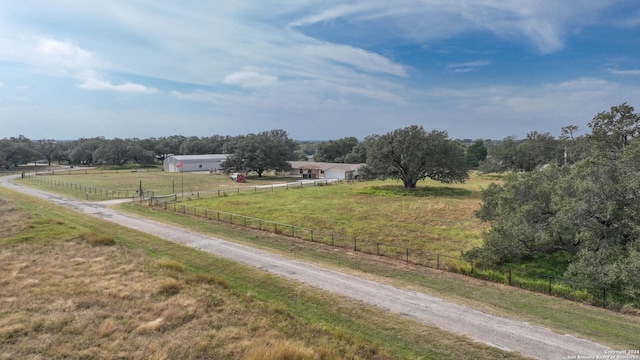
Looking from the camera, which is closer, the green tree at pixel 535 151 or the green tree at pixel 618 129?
the green tree at pixel 618 129

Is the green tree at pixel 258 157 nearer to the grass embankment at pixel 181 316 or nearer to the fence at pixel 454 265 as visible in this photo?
the fence at pixel 454 265

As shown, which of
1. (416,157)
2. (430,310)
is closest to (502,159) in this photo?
(416,157)

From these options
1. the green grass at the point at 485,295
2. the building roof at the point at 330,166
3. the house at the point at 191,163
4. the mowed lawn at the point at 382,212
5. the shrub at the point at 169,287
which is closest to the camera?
the green grass at the point at 485,295

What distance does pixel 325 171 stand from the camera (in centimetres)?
7956

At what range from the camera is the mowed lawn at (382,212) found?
82.6 feet

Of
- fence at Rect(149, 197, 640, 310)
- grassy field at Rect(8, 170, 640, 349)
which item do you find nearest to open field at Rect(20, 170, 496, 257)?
fence at Rect(149, 197, 640, 310)

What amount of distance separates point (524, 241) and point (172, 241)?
19.7m

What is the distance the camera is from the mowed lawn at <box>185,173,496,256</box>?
992 inches

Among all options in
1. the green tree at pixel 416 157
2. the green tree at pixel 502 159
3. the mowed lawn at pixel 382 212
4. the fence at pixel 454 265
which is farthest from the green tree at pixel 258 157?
the green tree at pixel 502 159

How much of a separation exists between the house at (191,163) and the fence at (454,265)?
66356 millimetres

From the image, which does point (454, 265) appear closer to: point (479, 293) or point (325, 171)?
point (479, 293)

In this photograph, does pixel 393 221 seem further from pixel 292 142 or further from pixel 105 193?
pixel 292 142

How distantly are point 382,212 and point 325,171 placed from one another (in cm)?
4584

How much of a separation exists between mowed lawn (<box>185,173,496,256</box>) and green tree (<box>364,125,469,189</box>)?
2.15m
